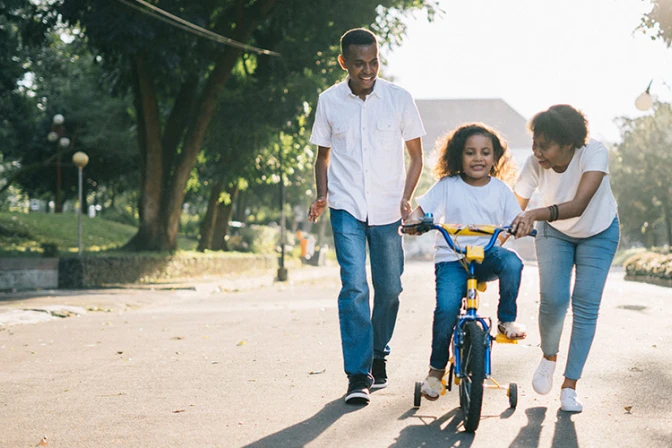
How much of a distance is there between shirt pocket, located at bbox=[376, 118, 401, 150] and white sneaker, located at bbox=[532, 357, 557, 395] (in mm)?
1600

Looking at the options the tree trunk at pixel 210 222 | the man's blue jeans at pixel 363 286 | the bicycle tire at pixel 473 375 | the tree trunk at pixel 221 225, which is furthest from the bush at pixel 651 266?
the bicycle tire at pixel 473 375

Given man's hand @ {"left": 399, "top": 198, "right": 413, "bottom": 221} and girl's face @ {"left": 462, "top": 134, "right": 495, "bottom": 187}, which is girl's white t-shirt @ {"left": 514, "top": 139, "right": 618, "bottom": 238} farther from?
man's hand @ {"left": 399, "top": 198, "right": 413, "bottom": 221}

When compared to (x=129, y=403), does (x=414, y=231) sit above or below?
above

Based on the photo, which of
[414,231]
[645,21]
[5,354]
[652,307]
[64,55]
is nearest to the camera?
[414,231]

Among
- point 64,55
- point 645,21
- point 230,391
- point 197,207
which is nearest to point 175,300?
point 645,21

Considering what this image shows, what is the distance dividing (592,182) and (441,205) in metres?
0.85

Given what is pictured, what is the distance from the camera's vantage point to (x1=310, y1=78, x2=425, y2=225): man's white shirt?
605 centimetres

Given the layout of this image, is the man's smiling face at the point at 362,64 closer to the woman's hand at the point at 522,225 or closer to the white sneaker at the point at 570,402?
the woman's hand at the point at 522,225

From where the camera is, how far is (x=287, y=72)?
23938mm

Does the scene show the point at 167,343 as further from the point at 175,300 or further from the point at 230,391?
the point at 175,300

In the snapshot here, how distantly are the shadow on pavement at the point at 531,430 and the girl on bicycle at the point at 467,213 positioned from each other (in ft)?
1.48

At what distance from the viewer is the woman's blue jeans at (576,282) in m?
5.65

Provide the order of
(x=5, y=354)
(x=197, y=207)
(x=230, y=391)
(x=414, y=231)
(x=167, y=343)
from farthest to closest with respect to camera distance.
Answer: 1. (x=197, y=207)
2. (x=167, y=343)
3. (x=5, y=354)
4. (x=230, y=391)
5. (x=414, y=231)

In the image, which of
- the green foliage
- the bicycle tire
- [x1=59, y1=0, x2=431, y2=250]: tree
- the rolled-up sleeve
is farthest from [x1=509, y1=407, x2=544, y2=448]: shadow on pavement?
[x1=59, y1=0, x2=431, y2=250]: tree
